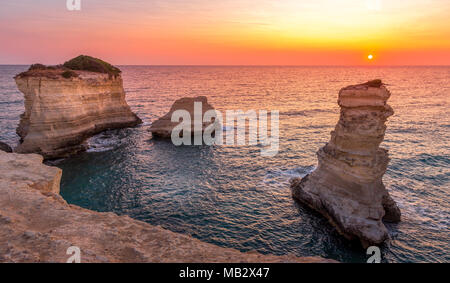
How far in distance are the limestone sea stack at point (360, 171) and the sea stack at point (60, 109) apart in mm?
27685

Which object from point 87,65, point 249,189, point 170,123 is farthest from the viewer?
point 87,65

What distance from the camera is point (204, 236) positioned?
1566 cm

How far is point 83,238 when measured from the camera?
7.45 meters

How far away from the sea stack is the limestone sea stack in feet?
90.8

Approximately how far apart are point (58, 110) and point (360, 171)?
101 feet

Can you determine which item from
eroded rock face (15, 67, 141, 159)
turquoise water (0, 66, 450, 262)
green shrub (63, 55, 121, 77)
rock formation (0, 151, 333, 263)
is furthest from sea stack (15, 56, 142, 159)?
rock formation (0, 151, 333, 263)

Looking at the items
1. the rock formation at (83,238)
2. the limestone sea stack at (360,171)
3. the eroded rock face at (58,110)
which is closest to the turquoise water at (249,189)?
the limestone sea stack at (360,171)

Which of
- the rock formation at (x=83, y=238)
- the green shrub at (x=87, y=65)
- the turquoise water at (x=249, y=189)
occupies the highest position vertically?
the green shrub at (x=87, y=65)

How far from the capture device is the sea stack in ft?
88.8

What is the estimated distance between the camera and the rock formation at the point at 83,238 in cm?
657

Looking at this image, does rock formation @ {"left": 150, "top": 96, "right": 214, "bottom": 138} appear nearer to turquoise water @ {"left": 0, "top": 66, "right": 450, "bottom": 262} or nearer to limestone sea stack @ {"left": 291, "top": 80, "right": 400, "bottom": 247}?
turquoise water @ {"left": 0, "top": 66, "right": 450, "bottom": 262}

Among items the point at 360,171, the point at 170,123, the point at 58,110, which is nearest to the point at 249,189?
the point at 360,171

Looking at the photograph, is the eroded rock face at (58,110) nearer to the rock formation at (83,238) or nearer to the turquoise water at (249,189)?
the turquoise water at (249,189)

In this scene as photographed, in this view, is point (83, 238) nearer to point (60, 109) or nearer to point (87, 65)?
point (60, 109)
